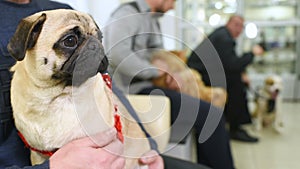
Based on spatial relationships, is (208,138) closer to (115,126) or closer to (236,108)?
(115,126)

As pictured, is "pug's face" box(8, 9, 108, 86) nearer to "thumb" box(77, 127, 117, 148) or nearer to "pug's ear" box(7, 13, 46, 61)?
"pug's ear" box(7, 13, 46, 61)

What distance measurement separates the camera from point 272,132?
3102 millimetres

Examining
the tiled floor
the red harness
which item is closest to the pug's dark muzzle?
the red harness

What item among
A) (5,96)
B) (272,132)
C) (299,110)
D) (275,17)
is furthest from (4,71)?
(275,17)

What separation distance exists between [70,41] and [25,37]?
0.09 m

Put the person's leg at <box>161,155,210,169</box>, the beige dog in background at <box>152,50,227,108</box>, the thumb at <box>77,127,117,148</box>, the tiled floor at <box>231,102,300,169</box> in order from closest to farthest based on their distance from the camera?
1. the thumb at <box>77,127,117,148</box>
2. the person's leg at <box>161,155,210,169</box>
3. the beige dog in background at <box>152,50,227,108</box>
4. the tiled floor at <box>231,102,300,169</box>

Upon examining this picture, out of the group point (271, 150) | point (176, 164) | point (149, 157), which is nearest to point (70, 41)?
point (149, 157)

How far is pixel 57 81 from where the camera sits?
73 centimetres

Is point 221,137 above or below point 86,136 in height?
below

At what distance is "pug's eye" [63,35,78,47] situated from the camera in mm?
661

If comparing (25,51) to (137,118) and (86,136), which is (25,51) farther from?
(137,118)

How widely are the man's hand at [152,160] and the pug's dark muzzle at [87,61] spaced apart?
0.38 meters

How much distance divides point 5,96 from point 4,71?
0.21 ft

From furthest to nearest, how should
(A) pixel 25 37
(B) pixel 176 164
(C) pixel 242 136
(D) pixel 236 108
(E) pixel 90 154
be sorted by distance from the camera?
(D) pixel 236 108, (C) pixel 242 136, (B) pixel 176 164, (E) pixel 90 154, (A) pixel 25 37
